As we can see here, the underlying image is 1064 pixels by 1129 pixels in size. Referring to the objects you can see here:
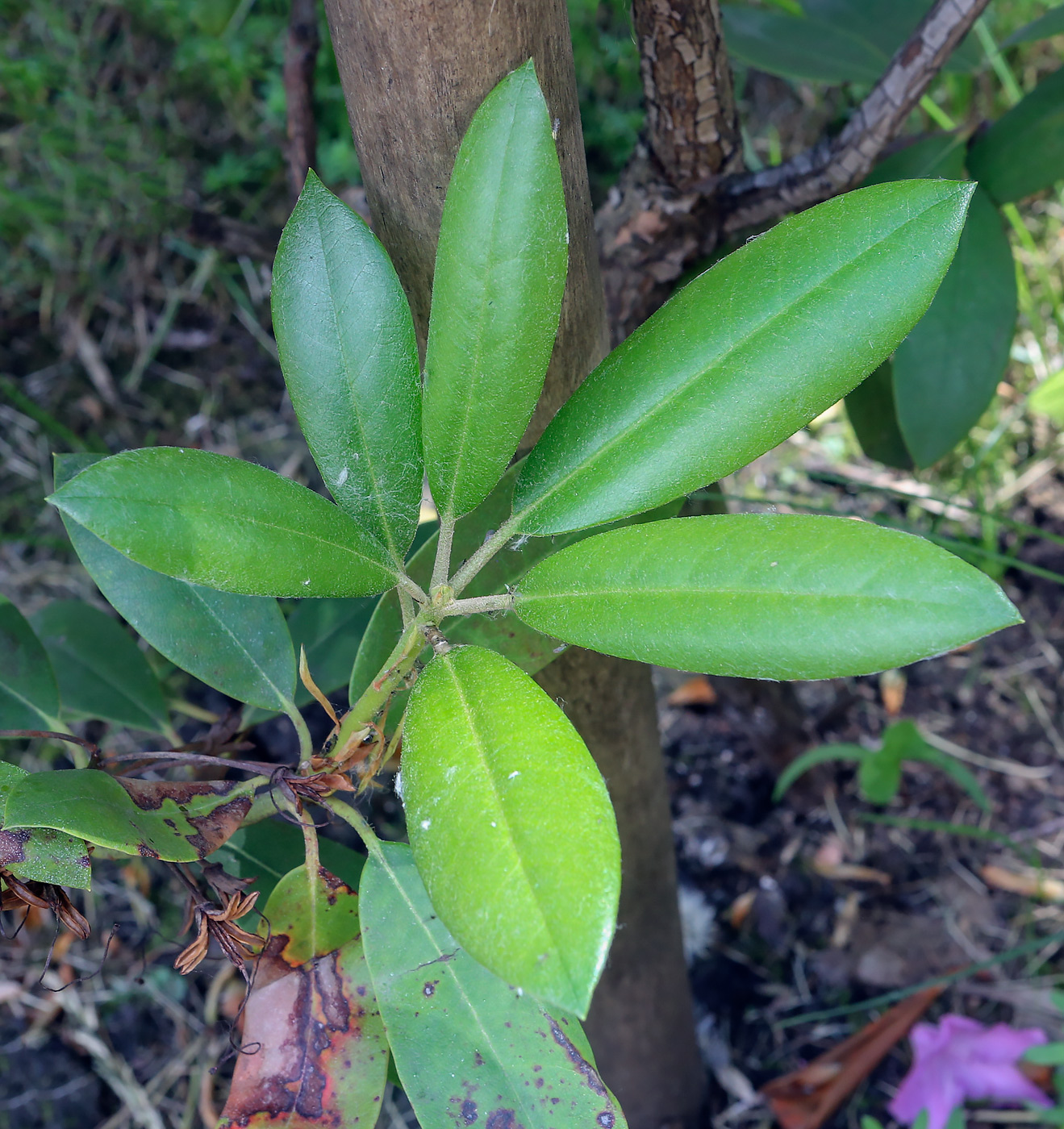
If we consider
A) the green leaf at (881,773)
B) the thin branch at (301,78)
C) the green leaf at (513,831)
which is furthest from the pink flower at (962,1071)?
the thin branch at (301,78)

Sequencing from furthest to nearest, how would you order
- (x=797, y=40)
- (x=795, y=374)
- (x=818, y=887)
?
(x=818, y=887)
(x=797, y=40)
(x=795, y=374)

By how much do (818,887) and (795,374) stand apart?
136 centimetres

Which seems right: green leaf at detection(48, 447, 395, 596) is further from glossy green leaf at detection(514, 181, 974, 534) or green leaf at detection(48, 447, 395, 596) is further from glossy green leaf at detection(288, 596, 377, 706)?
glossy green leaf at detection(288, 596, 377, 706)

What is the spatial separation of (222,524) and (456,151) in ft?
0.96

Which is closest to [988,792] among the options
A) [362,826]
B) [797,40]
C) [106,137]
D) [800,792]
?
[800,792]

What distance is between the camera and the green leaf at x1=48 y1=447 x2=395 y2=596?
51 centimetres

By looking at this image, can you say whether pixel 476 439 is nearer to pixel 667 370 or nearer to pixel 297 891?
pixel 667 370

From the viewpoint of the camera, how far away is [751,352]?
57 cm

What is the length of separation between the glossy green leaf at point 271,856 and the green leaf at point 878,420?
928mm

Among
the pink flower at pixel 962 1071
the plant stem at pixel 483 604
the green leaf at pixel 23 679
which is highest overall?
the plant stem at pixel 483 604

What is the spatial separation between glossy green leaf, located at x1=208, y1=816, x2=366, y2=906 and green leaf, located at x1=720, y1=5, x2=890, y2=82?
1.07 m

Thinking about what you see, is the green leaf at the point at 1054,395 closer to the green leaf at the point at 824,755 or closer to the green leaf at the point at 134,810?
the green leaf at the point at 824,755

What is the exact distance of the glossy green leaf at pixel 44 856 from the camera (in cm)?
59

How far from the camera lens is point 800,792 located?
1.74 meters
